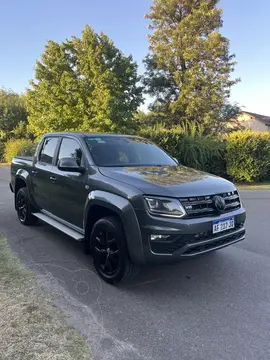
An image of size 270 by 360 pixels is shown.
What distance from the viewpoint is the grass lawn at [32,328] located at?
8.00 feet

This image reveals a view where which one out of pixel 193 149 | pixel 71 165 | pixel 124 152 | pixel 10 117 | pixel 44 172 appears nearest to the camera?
pixel 71 165

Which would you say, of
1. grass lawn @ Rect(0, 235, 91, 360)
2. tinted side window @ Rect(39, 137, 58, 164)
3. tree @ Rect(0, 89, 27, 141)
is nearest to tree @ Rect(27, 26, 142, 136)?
tree @ Rect(0, 89, 27, 141)

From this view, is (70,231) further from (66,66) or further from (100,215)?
(66,66)

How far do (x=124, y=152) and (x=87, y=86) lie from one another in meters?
15.5

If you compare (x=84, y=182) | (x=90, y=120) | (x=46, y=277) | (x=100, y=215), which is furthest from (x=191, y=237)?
(x=90, y=120)

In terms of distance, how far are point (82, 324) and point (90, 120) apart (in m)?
16.5

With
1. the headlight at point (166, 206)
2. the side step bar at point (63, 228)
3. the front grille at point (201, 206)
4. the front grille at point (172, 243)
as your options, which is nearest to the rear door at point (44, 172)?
the side step bar at point (63, 228)

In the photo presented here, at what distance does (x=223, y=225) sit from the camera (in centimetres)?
358

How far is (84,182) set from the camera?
13.3 feet

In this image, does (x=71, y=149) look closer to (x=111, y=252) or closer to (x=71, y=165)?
(x=71, y=165)

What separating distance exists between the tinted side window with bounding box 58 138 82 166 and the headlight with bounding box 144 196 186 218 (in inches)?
57.6

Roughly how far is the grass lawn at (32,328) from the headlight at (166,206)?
1367 mm

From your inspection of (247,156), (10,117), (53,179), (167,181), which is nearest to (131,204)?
(167,181)

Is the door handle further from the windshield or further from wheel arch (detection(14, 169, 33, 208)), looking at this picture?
wheel arch (detection(14, 169, 33, 208))
